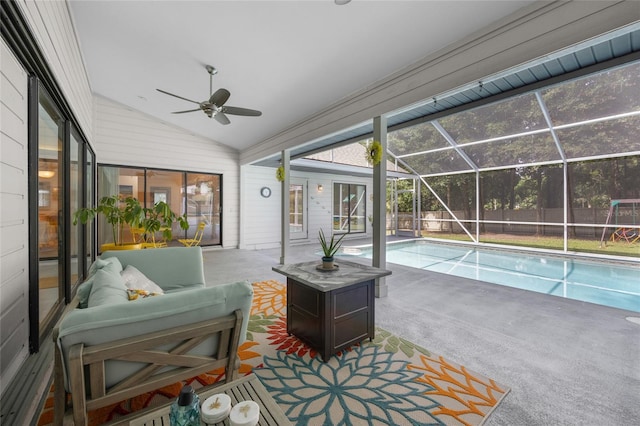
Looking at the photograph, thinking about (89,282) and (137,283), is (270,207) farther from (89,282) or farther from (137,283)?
(89,282)

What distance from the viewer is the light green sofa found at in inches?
44.9

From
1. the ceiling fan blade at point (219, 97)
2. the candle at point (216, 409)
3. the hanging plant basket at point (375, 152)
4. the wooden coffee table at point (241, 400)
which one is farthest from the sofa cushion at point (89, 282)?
the hanging plant basket at point (375, 152)

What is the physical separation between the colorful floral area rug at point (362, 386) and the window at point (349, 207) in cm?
789

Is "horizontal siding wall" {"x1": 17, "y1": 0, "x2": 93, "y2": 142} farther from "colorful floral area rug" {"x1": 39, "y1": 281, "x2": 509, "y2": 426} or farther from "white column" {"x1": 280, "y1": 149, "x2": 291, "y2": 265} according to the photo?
"white column" {"x1": 280, "y1": 149, "x2": 291, "y2": 265}

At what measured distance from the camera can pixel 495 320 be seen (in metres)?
3.03

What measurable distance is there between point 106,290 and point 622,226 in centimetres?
1011

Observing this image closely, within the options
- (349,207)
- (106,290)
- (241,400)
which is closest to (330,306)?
(241,400)

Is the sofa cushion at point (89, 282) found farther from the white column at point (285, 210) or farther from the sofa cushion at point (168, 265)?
the white column at point (285, 210)

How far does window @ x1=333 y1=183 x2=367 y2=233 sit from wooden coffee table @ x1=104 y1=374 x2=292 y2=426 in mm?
9096

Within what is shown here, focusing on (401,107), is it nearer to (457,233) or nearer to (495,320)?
(495,320)

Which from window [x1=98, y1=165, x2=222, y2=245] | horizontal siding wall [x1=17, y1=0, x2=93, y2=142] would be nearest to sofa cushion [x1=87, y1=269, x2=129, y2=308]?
horizontal siding wall [x1=17, y1=0, x2=93, y2=142]

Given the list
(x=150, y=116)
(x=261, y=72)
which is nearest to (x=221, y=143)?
(x=150, y=116)

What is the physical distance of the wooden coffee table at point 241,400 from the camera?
1000 mm

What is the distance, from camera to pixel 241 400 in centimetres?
113
